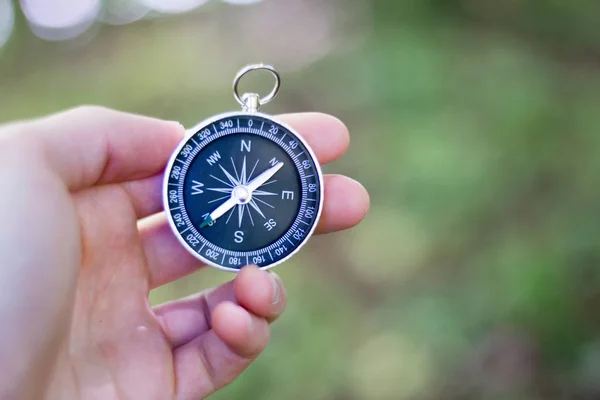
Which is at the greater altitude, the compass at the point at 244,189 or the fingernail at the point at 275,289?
the compass at the point at 244,189

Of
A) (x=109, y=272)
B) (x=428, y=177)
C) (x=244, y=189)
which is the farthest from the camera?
(x=428, y=177)

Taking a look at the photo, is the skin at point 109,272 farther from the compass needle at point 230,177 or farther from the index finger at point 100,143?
the compass needle at point 230,177

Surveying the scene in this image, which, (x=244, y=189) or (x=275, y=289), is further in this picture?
(x=244, y=189)

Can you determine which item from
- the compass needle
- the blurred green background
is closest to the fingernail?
the compass needle

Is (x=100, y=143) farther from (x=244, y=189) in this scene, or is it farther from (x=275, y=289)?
(x=275, y=289)

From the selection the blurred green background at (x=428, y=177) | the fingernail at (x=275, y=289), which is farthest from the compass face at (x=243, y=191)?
the blurred green background at (x=428, y=177)

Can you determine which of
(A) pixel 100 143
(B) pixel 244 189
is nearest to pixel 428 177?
(B) pixel 244 189

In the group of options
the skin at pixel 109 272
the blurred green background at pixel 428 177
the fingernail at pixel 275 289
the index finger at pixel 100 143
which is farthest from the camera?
the blurred green background at pixel 428 177

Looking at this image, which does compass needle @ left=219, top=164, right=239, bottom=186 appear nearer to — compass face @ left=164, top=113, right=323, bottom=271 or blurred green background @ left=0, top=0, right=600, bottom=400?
compass face @ left=164, top=113, right=323, bottom=271
